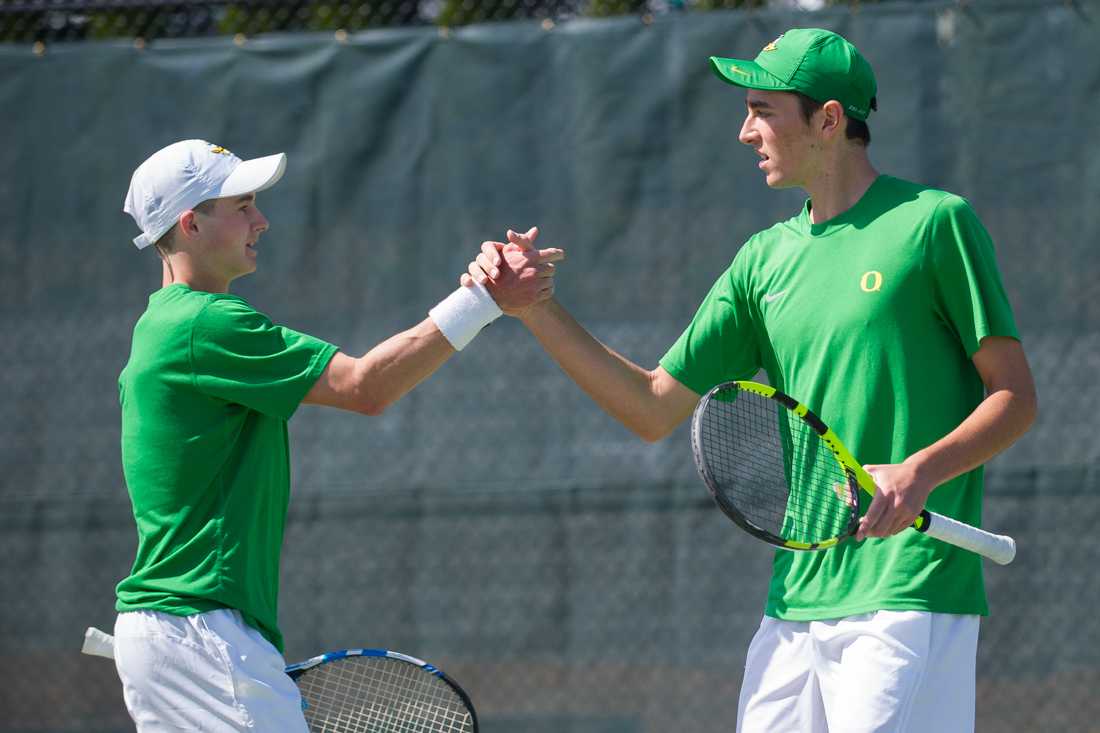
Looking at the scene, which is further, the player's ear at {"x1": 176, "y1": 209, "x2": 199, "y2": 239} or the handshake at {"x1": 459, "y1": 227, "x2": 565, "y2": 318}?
the handshake at {"x1": 459, "y1": 227, "x2": 565, "y2": 318}

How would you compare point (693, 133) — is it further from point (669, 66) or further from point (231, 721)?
point (231, 721)

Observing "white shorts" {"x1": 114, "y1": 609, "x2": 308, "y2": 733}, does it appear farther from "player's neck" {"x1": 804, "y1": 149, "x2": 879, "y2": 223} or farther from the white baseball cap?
"player's neck" {"x1": 804, "y1": 149, "x2": 879, "y2": 223}

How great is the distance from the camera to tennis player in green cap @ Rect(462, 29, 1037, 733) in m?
2.56

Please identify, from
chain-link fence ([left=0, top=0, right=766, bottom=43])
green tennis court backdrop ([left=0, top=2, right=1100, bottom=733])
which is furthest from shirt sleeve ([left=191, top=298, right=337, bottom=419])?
chain-link fence ([left=0, top=0, right=766, bottom=43])

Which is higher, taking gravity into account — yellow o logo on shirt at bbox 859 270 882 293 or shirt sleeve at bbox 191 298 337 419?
yellow o logo on shirt at bbox 859 270 882 293

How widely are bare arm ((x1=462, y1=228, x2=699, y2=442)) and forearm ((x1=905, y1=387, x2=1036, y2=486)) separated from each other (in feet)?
2.30

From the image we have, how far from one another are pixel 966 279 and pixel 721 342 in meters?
0.60

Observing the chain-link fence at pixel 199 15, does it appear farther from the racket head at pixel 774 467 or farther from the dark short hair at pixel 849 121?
the racket head at pixel 774 467

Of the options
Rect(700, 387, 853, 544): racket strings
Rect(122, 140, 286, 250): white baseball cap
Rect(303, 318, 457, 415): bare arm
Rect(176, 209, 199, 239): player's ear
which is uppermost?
Rect(122, 140, 286, 250): white baseball cap

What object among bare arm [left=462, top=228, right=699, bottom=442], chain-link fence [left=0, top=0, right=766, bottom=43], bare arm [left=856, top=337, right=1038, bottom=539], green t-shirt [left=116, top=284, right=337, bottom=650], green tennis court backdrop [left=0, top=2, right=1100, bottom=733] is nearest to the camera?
bare arm [left=856, top=337, right=1038, bottom=539]

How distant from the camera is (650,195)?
4.66m

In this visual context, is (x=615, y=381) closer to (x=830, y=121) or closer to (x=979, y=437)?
(x=830, y=121)

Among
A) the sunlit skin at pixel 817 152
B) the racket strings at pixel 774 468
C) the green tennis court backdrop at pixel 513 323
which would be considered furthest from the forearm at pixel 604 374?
the green tennis court backdrop at pixel 513 323

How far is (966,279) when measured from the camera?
2615 mm
